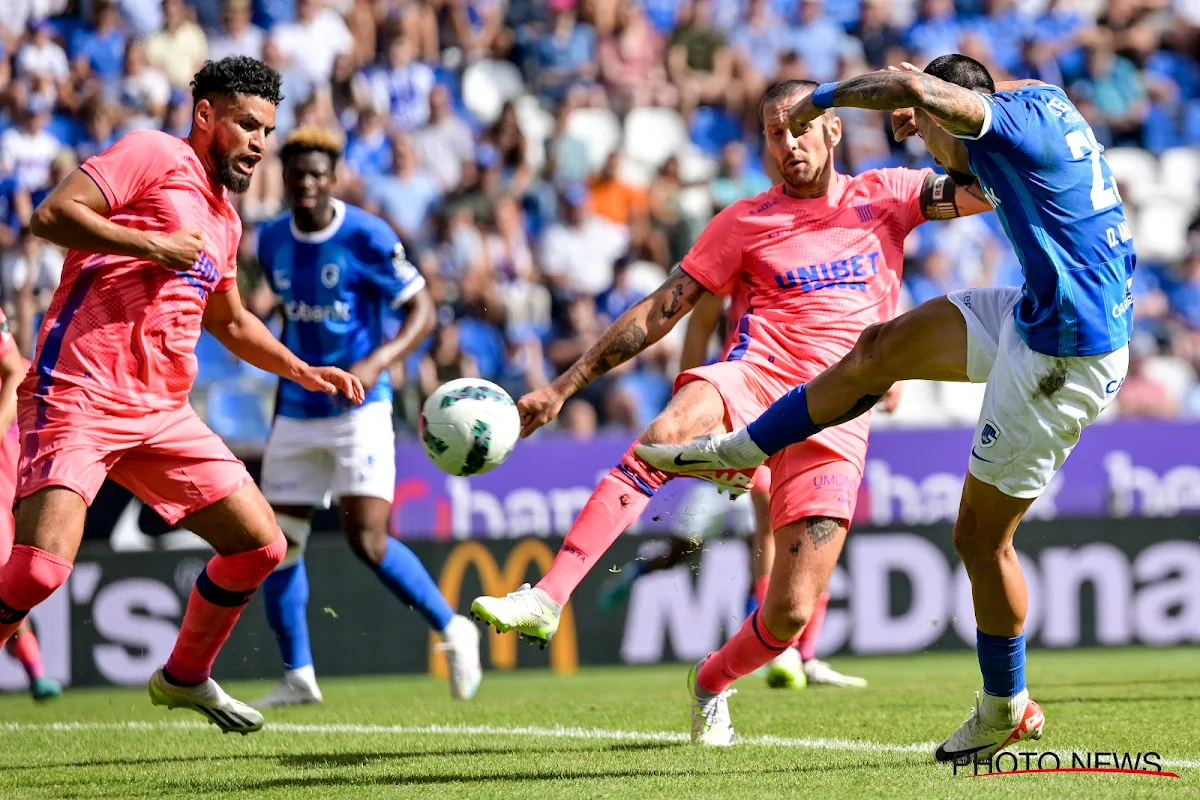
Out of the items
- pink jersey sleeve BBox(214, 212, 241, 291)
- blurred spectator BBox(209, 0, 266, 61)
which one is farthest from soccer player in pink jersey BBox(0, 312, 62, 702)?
blurred spectator BBox(209, 0, 266, 61)

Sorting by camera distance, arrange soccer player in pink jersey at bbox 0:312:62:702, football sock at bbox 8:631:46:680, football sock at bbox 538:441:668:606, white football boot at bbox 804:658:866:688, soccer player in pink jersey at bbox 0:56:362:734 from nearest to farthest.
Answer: soccer player in pink jersey at bbox 0:56:362:734 → football sock at bbox 538:441:668:606 → soccer player in pink jersey at bbox 0:312:62:702 → white football boot at bbox 804:658:866:688 → football sock at bbox 8:631:46:680

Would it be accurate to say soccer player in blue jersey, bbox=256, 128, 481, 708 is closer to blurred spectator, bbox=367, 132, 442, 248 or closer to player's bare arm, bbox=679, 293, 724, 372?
player's bare arm, bbox=679, 293, 724, 372

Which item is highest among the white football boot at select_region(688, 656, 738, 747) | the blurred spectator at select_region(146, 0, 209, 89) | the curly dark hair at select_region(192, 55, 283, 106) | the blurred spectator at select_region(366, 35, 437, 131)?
the blurred spectator at select_region(146, 0, 209, 89)

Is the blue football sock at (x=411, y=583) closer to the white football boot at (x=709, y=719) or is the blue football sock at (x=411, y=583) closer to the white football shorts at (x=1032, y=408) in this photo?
the white football boot at (x=709, y=719)

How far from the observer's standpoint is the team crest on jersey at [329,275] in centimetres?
888

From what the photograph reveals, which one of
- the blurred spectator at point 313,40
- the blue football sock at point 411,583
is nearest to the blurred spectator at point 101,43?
the blurred spectator at point 313,40

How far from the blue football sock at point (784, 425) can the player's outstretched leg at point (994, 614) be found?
0.66 metres

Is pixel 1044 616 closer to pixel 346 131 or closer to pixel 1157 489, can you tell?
pixel 1157 489

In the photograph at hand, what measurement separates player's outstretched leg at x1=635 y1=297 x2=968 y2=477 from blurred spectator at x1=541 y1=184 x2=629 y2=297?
951 centimetres

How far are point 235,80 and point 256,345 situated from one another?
46.4 inches

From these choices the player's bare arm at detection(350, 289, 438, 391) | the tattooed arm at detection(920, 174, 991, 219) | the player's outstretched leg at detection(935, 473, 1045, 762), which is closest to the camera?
the player's outstretched leg at detection(935, 473, 1045, 762)

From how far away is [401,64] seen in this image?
16.5 metres

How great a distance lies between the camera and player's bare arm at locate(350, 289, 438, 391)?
27.5ft

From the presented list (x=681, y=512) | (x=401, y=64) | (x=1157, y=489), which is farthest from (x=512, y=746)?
(x=401, y=64)
